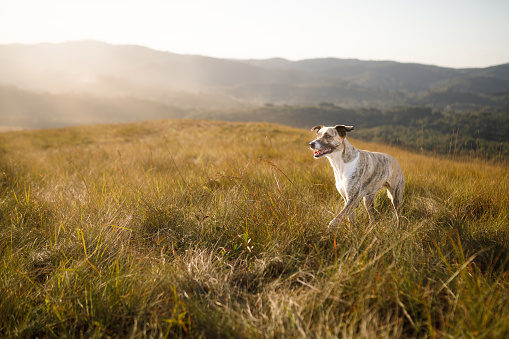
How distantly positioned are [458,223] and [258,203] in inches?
93.8

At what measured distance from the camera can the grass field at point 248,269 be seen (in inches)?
65.6

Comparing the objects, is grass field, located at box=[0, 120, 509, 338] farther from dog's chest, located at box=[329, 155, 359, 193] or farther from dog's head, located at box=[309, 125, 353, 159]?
dog's head, located at box=[309, 125, 353, 159]

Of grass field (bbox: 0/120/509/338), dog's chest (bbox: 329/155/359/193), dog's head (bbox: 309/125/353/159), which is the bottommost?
grass field (bbox: 0/120/509/338)

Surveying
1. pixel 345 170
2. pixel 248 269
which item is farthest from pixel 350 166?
pixel 248 269

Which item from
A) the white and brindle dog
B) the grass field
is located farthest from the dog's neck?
the grass field

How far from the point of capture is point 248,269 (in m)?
2.27

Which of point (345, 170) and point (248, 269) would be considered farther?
point (345, 170)

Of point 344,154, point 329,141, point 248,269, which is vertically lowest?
point 248,269

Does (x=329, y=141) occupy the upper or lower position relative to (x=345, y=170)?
upper

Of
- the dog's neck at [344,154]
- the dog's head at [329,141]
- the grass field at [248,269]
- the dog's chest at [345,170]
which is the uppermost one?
the dog's head at [329,141]

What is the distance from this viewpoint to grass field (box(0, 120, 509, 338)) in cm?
167

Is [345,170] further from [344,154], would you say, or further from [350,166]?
[344,154]

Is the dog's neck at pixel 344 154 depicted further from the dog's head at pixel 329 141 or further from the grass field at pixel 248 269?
the grass field at pixel 248 269

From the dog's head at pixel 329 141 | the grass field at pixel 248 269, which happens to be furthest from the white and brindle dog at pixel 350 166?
the grass field at pixel 248 269
